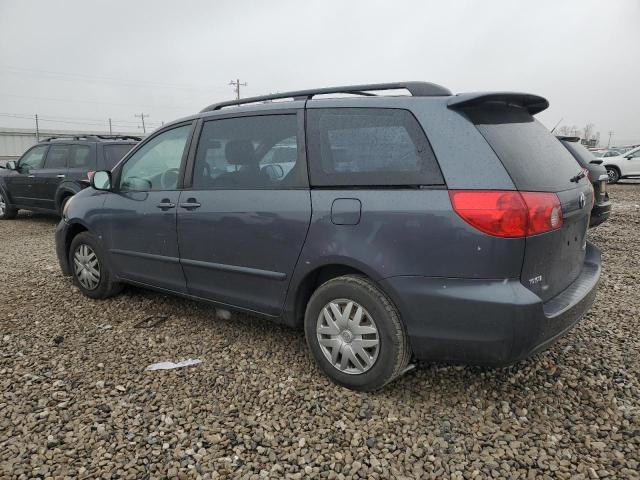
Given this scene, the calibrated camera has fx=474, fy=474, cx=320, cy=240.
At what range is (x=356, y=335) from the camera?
8.76 ft

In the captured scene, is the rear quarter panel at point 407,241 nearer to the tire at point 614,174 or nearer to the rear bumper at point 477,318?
the rear bumper at point 477,318

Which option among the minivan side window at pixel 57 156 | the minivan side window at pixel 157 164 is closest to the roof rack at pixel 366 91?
the minivan side window at pixel 157 164

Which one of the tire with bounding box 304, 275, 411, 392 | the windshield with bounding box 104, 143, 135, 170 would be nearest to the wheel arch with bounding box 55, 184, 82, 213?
the windshield with bounding box 104, 143, 135, 170

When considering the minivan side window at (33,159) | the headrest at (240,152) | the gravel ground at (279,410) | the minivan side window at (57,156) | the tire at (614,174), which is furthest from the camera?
the tire at (614,174)

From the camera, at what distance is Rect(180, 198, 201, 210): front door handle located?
133 inches

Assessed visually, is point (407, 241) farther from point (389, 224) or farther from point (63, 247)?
point (63, 247)

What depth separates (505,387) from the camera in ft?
9.24

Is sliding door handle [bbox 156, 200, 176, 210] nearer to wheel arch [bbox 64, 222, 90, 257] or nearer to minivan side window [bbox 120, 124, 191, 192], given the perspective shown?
minivan side window [bbox 120, 124, 191, 192]

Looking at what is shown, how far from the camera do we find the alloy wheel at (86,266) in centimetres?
435

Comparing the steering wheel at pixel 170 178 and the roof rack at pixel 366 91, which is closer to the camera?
the roof rack at pixel 366 91

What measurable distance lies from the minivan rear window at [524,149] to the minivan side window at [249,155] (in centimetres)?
109

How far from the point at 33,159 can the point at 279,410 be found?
888 centimetres

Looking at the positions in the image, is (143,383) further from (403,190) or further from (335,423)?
(403,190)

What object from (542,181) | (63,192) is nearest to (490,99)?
(542,181)
